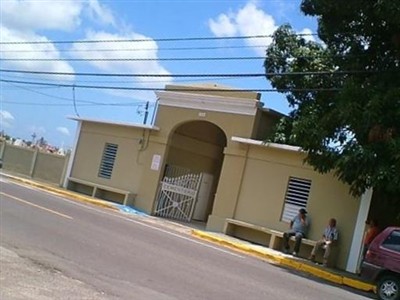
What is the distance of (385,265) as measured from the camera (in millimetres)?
13156

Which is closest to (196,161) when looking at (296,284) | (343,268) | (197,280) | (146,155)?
(146,155)

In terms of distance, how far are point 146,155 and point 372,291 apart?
13.8m

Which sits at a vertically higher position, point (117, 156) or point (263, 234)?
point (117, 156)

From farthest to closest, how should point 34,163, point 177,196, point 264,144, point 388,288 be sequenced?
point 34,163 < point 177,196 < point 264,144 < point 388,288

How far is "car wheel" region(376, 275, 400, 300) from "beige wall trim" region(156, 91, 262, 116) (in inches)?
415

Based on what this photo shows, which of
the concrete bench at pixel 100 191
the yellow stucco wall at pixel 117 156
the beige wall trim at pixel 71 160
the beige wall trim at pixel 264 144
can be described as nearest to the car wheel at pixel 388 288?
the beige wall trim at pixel 264 144

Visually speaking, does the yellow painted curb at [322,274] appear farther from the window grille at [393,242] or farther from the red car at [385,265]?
the window grille at [393,242]

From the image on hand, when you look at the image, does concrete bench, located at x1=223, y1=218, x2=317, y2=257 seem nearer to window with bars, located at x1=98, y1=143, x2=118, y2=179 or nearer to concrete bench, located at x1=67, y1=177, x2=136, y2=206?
concrete bench, located at x1=67, y1=177, x2=136, y2=206

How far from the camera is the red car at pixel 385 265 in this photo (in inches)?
509

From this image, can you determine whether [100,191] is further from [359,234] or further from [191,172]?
[359,234]

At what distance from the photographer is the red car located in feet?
42.4

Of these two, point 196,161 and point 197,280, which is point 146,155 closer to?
point 196,161

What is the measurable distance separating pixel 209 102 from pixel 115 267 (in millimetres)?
15063

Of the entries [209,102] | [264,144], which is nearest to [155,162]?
[209,102]
